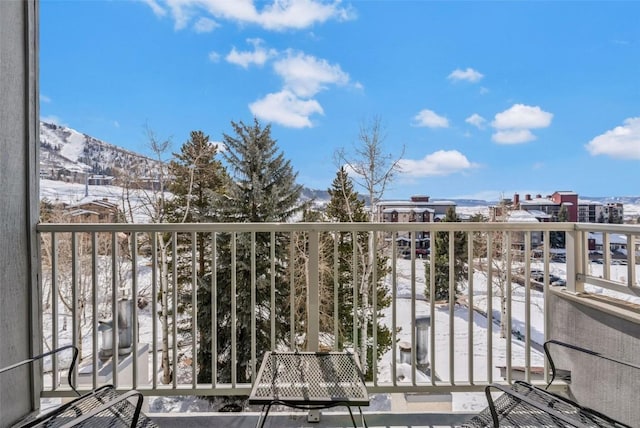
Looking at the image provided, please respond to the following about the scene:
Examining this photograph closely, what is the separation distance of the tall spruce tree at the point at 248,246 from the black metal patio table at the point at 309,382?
15.1 ft

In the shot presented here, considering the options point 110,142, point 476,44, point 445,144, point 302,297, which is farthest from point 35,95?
point 445,144

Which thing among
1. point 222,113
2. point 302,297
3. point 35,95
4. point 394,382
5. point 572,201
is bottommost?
point 302,297

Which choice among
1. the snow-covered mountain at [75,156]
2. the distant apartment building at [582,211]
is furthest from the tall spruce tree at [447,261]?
the snow-covered mountain at [75,156]

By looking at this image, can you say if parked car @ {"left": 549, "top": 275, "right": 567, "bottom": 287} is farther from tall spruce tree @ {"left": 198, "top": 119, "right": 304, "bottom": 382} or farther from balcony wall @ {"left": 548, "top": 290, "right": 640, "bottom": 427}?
tall spruce tree @ {"left": 198, "top": 119, "right": 304, "bottom": 382}

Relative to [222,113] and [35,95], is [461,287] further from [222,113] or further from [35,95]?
[222,113]

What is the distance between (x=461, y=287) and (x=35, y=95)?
164 inches

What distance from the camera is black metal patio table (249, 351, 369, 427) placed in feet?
4.27

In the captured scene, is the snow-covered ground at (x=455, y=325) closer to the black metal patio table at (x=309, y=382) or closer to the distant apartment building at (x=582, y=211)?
the distant apartment building at (x=582, y=211)

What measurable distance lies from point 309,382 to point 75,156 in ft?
13.3

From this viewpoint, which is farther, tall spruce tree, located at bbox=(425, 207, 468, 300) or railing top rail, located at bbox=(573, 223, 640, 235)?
tall spruce tree, located at bbox=(425, 207, 468, 300)

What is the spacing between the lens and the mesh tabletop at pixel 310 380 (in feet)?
4.28

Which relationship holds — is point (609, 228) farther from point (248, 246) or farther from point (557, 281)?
point (248, 246)

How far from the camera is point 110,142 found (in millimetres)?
5426

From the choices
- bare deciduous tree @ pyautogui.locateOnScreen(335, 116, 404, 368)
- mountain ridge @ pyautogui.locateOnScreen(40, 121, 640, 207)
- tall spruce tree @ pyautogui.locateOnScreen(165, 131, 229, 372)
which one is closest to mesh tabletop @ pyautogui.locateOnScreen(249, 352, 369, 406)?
mountain ridge @ pyautogui.locateOnScreen(40, 121, 640, 207)
